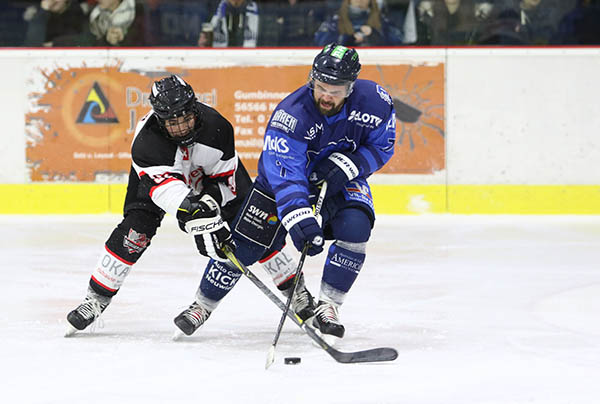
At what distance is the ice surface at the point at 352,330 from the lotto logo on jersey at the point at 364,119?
68cm

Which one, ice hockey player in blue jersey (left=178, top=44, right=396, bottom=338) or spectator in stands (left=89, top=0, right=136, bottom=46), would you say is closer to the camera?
ice hockey player in blue jersey (left=178, top=44, right=396, bottom=338)

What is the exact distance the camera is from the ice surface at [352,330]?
2.48 meters

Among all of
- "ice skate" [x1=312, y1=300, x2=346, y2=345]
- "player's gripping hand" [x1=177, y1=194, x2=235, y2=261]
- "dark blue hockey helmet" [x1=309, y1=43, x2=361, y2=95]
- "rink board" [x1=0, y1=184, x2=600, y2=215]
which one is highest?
"dark blue hockey helmet" [x1=309, y1=43, x2=361, y2=95]

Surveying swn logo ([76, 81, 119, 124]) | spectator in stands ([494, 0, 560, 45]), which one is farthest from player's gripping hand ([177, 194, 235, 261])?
spectator in stands ([494, 0, 560, 45])

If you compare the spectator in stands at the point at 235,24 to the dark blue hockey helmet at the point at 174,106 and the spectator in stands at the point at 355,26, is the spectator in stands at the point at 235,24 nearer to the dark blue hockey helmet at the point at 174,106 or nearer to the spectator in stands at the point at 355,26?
the spectator in stands at the point at 355,26

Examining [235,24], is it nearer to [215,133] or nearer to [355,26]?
[355,26]

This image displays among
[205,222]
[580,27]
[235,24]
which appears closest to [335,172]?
[205,222]

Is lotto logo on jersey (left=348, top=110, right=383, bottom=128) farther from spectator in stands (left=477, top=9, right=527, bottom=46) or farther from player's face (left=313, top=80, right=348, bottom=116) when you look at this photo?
spectator in stands (left=477, top=9, right=527, bottom=46)

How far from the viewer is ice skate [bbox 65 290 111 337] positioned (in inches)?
124

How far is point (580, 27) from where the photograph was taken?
650cm

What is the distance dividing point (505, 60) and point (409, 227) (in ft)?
4.56

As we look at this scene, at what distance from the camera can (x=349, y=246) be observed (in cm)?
300

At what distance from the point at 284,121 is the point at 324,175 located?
0.72 ft

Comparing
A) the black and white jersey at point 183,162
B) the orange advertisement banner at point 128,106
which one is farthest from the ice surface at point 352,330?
the orange advertisement banner at point 128,106
